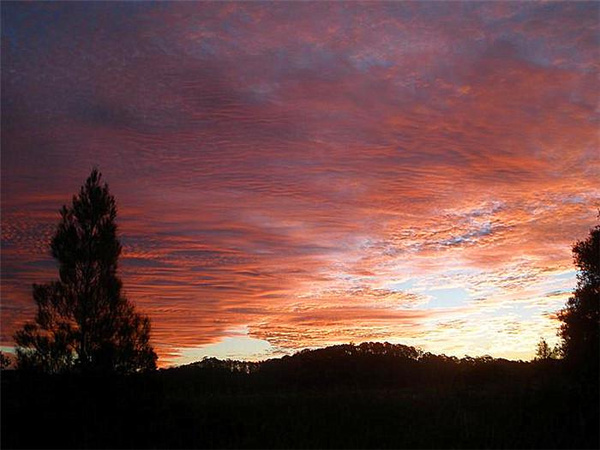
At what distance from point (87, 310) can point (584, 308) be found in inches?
928

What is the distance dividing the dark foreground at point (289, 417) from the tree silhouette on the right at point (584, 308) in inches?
113

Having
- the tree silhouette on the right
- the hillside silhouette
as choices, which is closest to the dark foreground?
the hillside silhouette

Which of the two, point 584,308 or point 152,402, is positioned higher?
point 584,308

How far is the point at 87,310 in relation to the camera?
22797mm

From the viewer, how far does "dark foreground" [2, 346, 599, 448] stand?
1781 centimetres

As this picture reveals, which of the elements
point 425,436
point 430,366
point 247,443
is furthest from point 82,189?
point 430,366

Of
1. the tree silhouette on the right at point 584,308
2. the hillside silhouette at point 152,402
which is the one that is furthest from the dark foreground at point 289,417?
the tree silhouette on the right at point 584,308

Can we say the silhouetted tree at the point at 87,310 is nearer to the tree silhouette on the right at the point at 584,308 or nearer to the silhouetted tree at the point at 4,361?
the silhouetted tree at the point at 4,361

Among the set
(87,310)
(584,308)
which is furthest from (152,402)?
(584,308)

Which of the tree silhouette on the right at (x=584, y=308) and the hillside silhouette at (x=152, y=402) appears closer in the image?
the hillside silhouette at (x=152, y=402)

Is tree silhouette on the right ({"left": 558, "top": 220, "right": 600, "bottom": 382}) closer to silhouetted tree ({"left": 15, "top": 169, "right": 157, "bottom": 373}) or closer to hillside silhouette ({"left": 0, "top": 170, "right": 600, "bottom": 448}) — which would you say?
hillside silhouette ({"left": 0, "top": 170, "right": 600, "bottom": 448})

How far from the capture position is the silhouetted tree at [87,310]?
22.0 meters

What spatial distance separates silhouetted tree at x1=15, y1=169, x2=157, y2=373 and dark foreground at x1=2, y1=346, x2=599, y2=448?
936 millimetres

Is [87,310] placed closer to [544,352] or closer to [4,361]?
[4,361]
